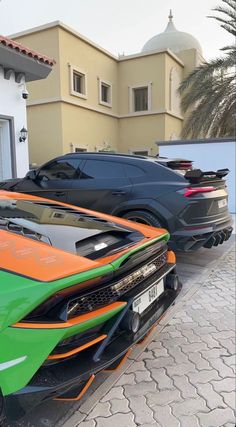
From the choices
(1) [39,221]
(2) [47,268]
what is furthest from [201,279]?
(2) [47,268]

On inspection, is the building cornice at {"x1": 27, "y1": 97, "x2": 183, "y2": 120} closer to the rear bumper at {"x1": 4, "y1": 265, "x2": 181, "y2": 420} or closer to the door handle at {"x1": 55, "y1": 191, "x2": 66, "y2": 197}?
the door handle at {"x1": 55, "y1": 191, "x2": 66, "y2": 197}

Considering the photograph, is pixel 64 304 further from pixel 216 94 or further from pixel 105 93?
pixel 105 93

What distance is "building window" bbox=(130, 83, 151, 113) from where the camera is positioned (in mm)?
18562

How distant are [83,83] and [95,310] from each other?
1589cm

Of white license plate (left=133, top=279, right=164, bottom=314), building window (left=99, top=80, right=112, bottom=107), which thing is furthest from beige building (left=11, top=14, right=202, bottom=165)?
white license plate (left=133, top=279, right=164, bottom=314)

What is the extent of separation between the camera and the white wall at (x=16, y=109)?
7516mm

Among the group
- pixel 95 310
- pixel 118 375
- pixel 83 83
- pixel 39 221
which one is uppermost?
pixel 83 83

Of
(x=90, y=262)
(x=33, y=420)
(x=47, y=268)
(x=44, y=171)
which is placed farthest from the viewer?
(x=44, y=171)

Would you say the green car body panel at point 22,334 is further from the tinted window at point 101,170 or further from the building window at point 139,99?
the building window at point 139,99

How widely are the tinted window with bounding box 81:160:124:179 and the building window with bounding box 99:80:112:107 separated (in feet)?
42.5

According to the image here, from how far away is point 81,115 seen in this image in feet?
52.2

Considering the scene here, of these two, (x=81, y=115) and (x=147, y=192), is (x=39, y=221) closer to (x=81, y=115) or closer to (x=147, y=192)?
(x=147, y=192)

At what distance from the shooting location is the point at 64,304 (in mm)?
1667

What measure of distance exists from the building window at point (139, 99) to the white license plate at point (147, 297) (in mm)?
17126
